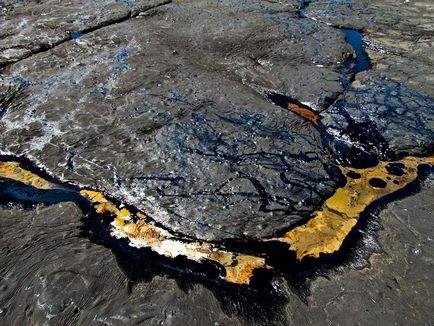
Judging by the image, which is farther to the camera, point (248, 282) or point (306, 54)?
point (306, 54)

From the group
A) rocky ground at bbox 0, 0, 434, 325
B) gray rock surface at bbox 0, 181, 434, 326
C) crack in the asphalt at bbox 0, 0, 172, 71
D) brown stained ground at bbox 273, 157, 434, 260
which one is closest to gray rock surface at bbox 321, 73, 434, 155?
rocky ground at bbox 0, 0, 434, 325

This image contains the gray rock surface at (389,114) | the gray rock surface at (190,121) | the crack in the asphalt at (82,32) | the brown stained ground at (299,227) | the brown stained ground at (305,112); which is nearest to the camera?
the brown stained ground at (299,227)

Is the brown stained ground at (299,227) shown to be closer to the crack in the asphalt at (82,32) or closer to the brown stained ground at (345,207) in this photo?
the brown stained ground at (345,207)

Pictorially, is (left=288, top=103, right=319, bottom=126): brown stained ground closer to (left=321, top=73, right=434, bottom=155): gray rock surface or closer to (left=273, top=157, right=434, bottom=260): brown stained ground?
(left=321, top=73, right=434, bottom=155): gray rock surface

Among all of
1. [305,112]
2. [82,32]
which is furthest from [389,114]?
[82,32]

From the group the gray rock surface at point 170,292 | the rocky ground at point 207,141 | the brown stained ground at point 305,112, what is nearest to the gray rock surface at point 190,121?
the rocky ground at point 207,141

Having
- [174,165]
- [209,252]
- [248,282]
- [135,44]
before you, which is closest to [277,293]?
[248,282]

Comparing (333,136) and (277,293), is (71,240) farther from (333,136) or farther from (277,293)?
(333,136)

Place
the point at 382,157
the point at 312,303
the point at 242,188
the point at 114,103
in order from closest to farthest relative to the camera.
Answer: the point at 312,303 < the point at 242,188 < the point at 382,157 < the point at 114,103
